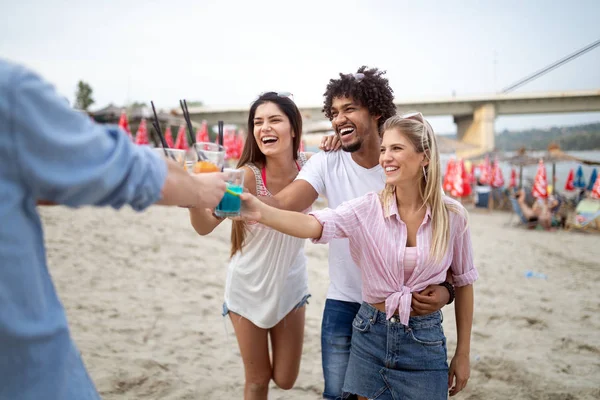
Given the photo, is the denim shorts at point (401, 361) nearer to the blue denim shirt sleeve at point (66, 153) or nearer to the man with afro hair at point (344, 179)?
the man with afro hair at point (344, 179)

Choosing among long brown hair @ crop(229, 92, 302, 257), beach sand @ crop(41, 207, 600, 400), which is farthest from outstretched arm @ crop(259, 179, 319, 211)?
beach sand @ crop(41, 207, 600, 400)

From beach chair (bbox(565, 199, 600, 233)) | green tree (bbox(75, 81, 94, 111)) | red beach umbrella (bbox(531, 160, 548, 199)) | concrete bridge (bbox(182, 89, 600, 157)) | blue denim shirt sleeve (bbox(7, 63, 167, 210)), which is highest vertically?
green tree (bbox(75, 81, 94, 111))

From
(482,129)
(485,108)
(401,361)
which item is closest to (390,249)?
(401,361)

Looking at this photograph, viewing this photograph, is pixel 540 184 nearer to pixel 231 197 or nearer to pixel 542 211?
pixel 542 211

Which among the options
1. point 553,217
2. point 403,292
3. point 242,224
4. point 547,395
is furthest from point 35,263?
point 553,217

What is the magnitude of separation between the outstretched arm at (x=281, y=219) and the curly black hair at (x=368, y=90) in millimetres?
1096

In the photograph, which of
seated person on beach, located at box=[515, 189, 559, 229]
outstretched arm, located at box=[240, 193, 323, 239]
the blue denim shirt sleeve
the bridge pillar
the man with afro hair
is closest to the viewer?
the blue denim shirt sleeve

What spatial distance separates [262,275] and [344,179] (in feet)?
2.81

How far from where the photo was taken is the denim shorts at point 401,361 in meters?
2.20

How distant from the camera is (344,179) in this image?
294 centimetres

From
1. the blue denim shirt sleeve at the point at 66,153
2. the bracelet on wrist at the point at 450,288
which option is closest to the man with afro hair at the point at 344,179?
the bracelet on wrist at the point at 450,288

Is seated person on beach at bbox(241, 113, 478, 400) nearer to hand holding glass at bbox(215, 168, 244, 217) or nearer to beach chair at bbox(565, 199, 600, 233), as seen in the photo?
hand holding glass at bbox(215, 168, 244, 217)

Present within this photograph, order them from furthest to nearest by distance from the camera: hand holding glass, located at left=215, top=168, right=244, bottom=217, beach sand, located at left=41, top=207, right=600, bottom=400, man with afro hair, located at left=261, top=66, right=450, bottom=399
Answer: beach sand, located at left=41, top=207, right=600, bottom=400, man with afro hair, located at left=261, top=66, right=450, bottom=399, hand holding glass, located at left=215, top=168, right=244, bottom=217

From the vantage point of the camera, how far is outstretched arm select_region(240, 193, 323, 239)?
2012mm
